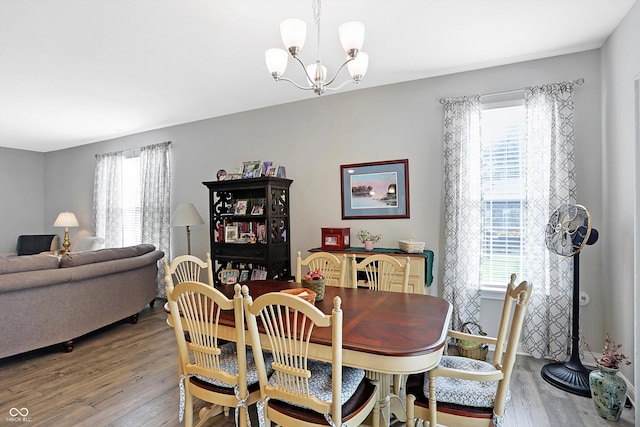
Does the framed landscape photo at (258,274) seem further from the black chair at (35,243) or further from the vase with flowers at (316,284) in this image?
the black chair at (35,243)

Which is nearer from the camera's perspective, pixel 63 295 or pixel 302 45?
pixel 302 45

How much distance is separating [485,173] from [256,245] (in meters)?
2.65

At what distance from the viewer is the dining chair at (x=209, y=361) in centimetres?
161

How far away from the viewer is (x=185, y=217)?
4.48 m

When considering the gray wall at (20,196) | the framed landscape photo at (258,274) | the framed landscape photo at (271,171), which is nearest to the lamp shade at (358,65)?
the framed landscape photo at (271,171)

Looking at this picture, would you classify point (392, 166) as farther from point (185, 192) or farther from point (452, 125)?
point (185, 192)

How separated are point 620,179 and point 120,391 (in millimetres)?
4194

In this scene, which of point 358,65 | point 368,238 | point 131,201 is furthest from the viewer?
point 131,201

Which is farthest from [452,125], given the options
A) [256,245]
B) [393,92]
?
[256,245]

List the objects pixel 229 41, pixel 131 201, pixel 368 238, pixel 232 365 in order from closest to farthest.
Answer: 1. pixel 232 365
2. pixel 229 41
3. pixel 368 238
4. pixel 131 201

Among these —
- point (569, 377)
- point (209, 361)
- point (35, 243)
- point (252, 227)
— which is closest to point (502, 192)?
point (569, 377)

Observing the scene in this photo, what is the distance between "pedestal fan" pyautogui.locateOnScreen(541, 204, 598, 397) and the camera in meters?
2.51

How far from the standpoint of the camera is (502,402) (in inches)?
57.7

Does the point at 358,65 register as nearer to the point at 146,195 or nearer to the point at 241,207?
the point at 241,207
